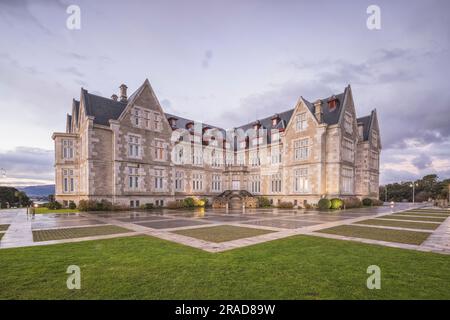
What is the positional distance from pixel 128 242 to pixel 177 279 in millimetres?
5407

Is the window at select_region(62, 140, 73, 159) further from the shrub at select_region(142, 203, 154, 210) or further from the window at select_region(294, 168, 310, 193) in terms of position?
the window at select_region(294, 168, 310, 193)

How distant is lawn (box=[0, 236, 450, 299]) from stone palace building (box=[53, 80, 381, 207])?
887 inches

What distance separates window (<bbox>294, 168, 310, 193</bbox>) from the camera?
34688 mm

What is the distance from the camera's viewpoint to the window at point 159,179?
33938mm

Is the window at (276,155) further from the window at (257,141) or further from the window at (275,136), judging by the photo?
the window at (257,141)

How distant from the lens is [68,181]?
31.8 meters

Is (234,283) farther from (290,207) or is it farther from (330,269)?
(290,207)

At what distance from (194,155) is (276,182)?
48.6ft

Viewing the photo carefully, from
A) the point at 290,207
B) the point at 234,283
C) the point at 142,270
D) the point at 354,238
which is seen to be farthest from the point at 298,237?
the point at 290,207

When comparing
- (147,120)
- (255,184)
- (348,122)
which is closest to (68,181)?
(147,120)

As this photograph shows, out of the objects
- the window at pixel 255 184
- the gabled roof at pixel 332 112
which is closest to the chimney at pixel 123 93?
the window at pixel 255 184

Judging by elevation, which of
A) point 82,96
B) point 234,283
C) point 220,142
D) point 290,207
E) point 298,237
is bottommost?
point 290,207

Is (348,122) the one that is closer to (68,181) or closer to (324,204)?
(324,204)
